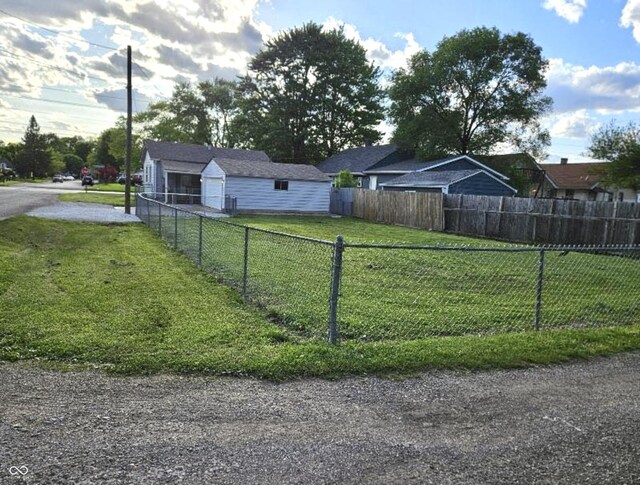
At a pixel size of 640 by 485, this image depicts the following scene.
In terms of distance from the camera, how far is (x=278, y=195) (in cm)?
2889

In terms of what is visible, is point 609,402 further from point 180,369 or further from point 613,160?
point 613,160

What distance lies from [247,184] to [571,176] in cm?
3273

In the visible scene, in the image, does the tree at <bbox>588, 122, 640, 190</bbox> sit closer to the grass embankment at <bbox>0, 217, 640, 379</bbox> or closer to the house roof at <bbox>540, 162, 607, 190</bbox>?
the house roof at <bbox>540, 162, 607, 190</bbox>

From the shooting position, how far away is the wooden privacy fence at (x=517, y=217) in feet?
53.2

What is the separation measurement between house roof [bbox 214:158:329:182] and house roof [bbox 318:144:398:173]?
9.01 meters

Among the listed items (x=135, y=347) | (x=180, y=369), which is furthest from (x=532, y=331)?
(x=135, y=347)

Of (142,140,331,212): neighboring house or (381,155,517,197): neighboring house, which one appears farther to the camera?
(142,140,331,212): neighboring house

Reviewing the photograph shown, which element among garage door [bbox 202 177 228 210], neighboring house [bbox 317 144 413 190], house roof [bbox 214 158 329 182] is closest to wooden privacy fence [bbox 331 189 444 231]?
house roof [bbox 214 158 329 182]

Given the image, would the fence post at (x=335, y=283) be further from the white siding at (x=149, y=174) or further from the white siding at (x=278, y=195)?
the white siding at (x=149, y=174)

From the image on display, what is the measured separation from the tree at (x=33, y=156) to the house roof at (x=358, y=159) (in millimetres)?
58885

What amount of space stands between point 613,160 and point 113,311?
1291 inches

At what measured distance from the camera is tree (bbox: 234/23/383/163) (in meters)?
48.3

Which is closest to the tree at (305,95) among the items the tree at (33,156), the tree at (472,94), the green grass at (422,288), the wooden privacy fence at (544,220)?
the tree at (472,94)

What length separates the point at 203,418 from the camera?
10.7ft
